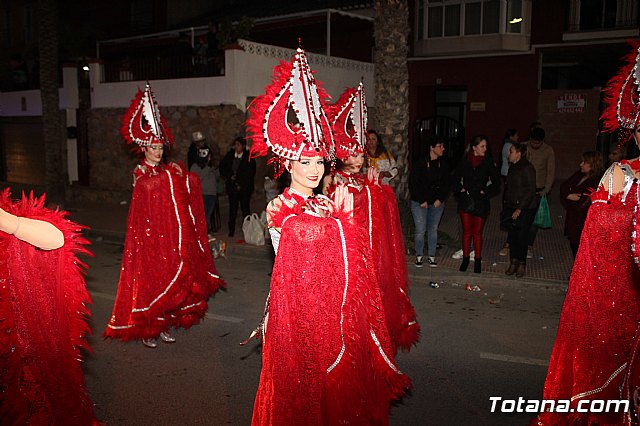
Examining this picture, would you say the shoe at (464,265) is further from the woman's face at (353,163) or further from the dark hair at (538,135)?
the woman's face at (353,163)

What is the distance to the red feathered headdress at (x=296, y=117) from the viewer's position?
339 cm

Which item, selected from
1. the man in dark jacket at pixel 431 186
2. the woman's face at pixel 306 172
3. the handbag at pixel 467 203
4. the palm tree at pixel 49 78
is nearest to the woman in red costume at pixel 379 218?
the woman's face at pixel 306 172

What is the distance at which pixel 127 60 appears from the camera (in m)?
18.4

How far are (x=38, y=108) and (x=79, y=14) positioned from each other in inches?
401

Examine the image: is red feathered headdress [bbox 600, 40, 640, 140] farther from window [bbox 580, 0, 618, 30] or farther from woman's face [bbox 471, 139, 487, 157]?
window [bbox 580, 0, 618, 30]

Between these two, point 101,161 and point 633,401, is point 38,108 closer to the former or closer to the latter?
point 101,161

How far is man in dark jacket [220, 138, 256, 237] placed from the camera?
39.6 ft

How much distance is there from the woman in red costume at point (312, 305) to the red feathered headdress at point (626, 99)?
2165 millimetres

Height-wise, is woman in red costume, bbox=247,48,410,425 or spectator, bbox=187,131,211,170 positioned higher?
spectator, bbox=187,131,211,170

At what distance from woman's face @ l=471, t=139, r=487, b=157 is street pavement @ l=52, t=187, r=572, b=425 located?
5.71 feet

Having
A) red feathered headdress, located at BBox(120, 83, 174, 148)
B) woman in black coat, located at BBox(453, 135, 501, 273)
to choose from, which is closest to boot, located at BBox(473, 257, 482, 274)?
woman in black coat, located at BBox(453, 135, 501, 273)

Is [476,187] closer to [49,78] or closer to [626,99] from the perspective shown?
[626,99]

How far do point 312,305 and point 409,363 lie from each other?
2.78 meters

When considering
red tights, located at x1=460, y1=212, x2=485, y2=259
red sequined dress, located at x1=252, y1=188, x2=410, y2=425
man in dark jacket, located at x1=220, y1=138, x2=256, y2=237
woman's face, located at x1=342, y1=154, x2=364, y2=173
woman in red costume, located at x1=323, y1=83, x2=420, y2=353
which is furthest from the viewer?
man in dark jacket, located at x1=220, y1=138, x2=256, y2=237
